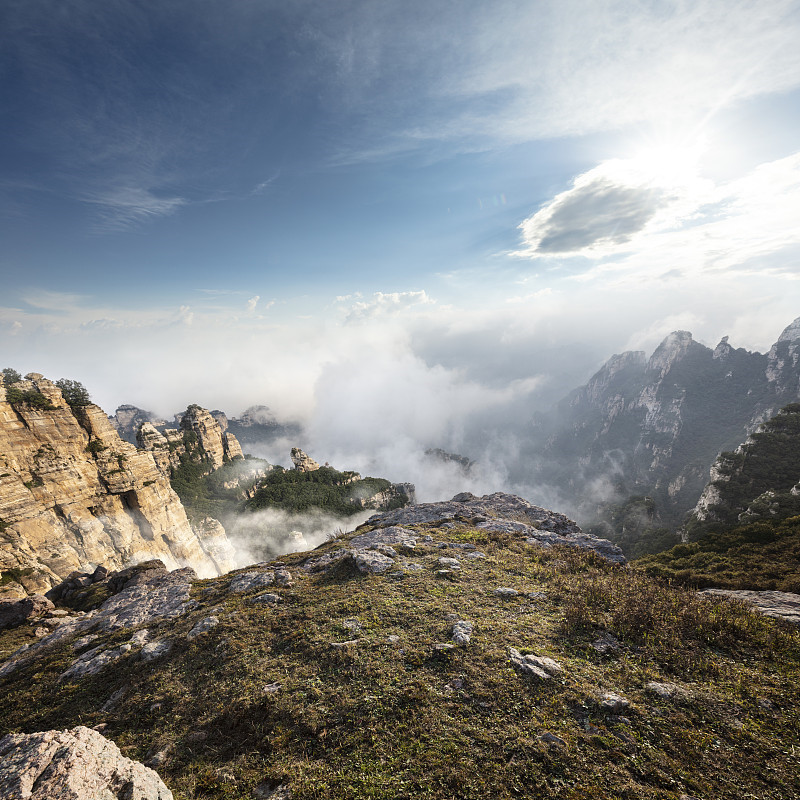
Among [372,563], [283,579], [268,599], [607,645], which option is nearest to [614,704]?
[607,645]

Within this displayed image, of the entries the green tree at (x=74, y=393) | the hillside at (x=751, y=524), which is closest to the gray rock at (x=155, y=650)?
the hillside at (x=751, y=524)

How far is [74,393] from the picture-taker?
50312 mm

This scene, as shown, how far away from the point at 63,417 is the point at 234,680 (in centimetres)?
5097

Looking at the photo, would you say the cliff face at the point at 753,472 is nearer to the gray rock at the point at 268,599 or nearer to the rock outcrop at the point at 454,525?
the rock outcrop at the point at 454,525

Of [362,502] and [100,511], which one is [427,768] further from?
[362,502]

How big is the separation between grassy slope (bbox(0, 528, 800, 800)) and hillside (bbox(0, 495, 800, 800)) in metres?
0.05

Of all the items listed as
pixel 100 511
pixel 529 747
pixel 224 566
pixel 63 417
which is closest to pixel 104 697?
pixel 529 747

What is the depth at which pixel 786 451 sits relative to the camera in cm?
7325

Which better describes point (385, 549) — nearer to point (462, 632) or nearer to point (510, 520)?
point (462, 632)

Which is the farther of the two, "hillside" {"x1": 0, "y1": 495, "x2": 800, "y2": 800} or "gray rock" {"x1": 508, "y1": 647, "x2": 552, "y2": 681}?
"gray rock" {"x1": 508, "y1": 647, "x2": 552, "y2": 681}

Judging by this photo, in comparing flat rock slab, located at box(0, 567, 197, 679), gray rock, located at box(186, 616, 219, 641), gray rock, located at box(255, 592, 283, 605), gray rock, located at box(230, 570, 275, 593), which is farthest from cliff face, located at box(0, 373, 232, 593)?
gray rock, located at box(255, 592, 283, 605)

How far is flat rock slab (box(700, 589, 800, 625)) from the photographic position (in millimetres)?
12672

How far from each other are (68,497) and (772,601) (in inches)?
2554

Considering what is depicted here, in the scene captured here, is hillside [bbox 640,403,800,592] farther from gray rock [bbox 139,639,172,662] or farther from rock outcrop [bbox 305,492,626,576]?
gray rock [bbox 139,639,172,662]
